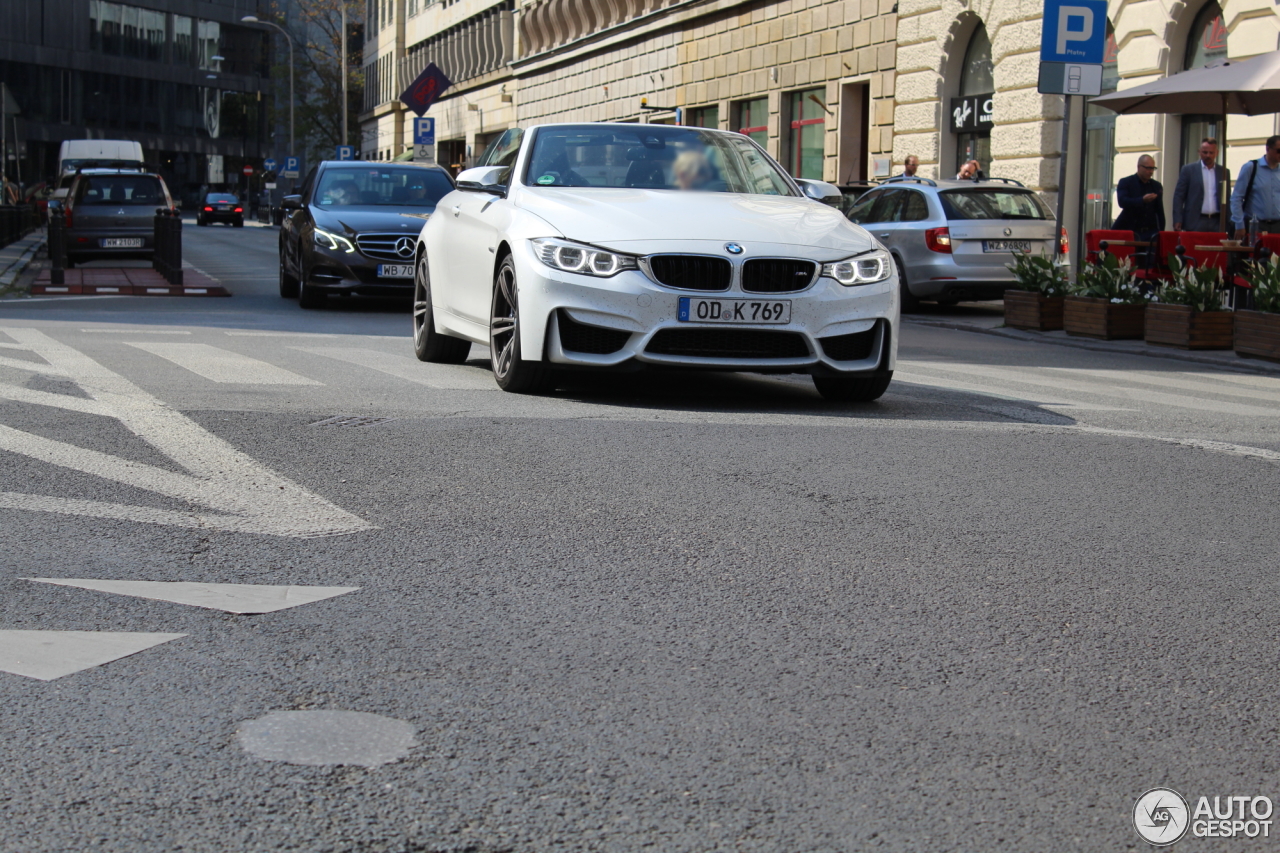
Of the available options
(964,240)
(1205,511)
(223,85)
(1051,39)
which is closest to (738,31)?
(964,240)

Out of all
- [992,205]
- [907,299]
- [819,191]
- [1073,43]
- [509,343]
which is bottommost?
[907,299]

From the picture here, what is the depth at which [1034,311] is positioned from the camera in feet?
54.2

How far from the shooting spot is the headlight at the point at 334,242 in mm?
17359

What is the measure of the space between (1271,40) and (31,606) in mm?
19185

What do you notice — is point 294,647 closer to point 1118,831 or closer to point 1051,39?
point 1118,831

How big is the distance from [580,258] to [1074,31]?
923cm

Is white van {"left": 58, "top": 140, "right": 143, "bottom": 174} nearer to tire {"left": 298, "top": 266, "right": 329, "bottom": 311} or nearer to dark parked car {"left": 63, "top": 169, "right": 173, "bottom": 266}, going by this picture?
dark parked car {"left": 63, "top": 169, "right": 173, "bottom": 266}

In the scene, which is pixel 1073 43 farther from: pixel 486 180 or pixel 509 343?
pixel 509 343

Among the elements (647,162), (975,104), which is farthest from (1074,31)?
(975,104)

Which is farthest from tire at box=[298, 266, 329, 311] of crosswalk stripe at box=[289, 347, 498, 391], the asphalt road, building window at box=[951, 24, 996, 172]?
building window at box=[951, 24, 996, 172]

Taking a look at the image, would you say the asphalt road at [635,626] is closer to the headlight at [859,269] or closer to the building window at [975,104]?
the headlight at [859,269]

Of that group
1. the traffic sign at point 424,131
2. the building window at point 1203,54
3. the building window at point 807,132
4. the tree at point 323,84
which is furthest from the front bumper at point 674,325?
the tree at point 323,84

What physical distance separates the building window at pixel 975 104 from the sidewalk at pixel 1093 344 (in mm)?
9049

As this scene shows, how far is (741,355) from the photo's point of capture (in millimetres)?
8688
